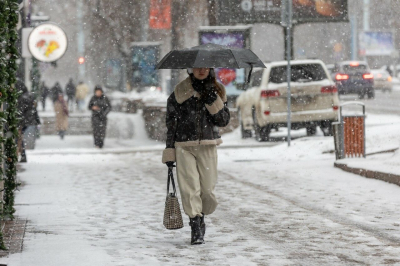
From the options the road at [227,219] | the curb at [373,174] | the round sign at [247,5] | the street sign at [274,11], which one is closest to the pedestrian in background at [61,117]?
A: the street sign at [274,11]

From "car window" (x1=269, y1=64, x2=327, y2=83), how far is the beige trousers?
42.7 ft

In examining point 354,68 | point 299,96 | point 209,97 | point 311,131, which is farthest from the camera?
point 354,68

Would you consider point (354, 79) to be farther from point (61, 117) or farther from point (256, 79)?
point (256, 79)

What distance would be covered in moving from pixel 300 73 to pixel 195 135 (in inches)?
529

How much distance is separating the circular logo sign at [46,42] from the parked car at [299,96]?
5476 mm

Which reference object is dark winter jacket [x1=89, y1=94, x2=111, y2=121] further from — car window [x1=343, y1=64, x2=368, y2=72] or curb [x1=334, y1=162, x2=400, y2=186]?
car window [x1=343, y1=64, x2=368, y2=72]

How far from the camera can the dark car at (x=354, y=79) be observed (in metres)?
38.0

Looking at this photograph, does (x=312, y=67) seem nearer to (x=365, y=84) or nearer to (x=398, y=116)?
(x=398, y=116)

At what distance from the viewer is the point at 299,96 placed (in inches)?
822

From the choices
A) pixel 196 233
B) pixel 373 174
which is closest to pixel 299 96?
pixel 373 174

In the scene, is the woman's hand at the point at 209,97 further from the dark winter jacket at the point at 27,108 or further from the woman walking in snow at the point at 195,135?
the dark winter jacket at the point at 27,108

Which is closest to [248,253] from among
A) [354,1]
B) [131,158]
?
[131,158]

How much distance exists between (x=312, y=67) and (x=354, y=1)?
262 feet

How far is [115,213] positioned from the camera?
34.5 ft
